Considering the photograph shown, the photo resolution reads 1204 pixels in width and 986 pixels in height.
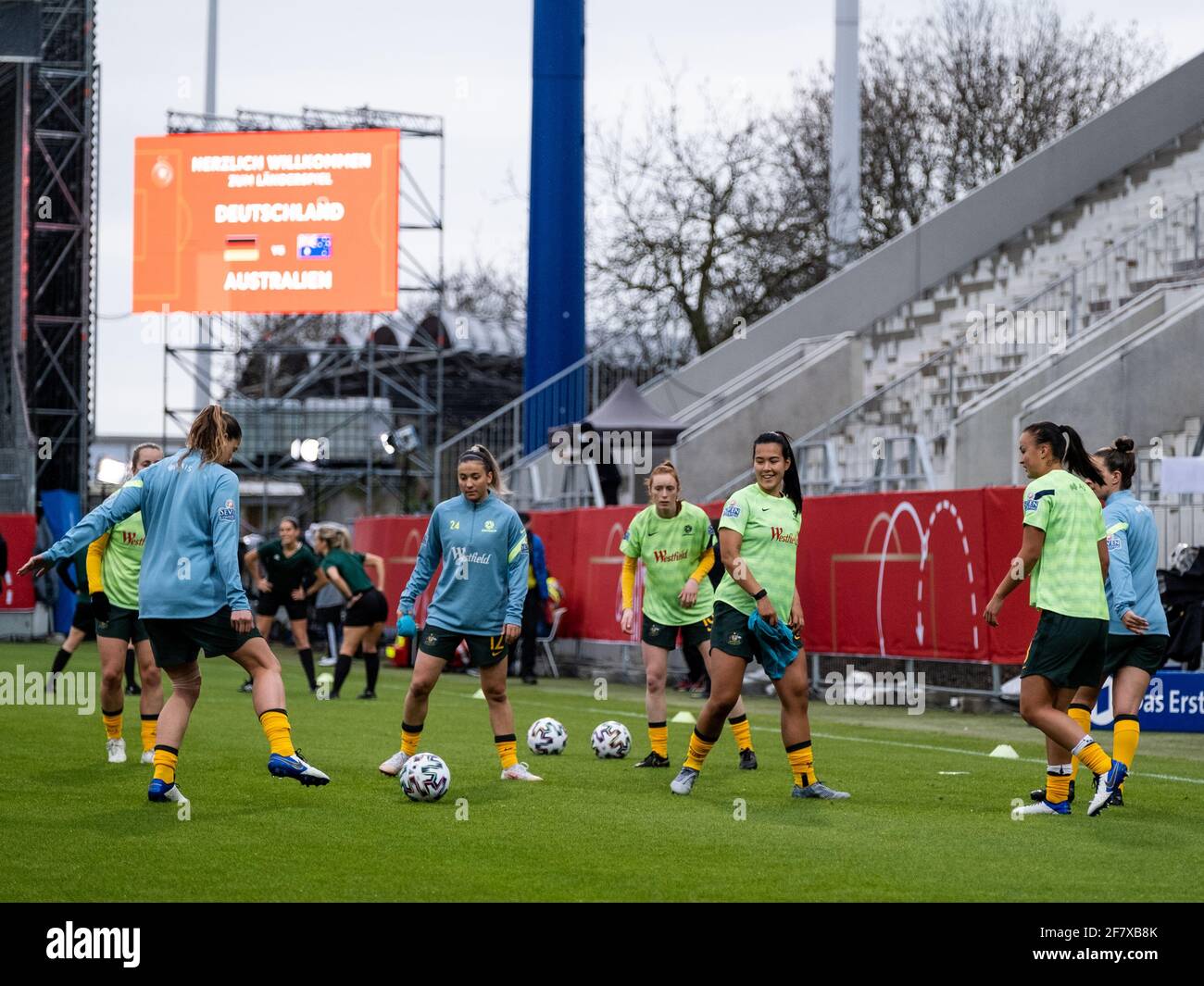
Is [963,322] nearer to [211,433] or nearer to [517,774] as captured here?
[517,774]

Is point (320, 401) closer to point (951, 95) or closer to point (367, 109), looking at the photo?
point (367, 109)

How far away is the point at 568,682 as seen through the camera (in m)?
22.8

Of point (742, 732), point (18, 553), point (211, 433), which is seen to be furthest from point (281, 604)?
point (18, 553)

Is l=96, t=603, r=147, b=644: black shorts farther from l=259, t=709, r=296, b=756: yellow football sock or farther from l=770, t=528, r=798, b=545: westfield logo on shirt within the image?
l=770, t=528, r=798, b=545: westfield logo on shirt

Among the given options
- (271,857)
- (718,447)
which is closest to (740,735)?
(271,857)

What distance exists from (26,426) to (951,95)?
21.7 meters

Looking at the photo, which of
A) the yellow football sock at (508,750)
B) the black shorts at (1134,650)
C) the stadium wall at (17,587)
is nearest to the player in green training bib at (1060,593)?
the black shorts at (1134,650)

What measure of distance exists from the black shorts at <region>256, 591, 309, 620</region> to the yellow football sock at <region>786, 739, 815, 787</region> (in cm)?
956

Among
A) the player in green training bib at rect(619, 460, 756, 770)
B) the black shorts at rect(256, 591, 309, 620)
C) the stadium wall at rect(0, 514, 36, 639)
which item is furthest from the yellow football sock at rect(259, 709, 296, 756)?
the stadium wall at rect(0, 514, 36, 639)

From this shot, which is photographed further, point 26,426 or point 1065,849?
point 26,426

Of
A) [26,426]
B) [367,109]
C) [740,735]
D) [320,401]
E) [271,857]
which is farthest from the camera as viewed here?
[320,401]

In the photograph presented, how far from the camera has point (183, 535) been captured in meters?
9.27

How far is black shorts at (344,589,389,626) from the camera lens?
18938 mm

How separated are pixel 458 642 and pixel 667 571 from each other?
2.21m
